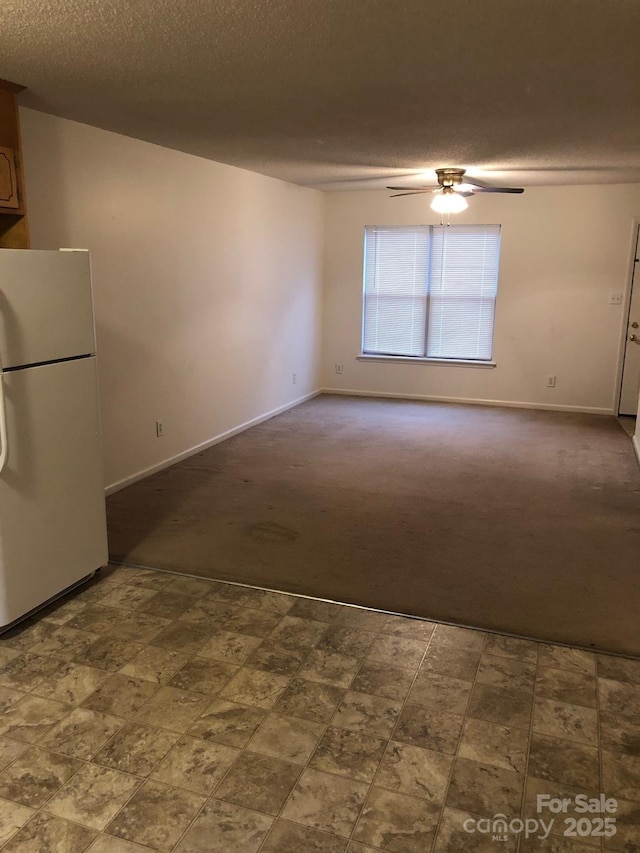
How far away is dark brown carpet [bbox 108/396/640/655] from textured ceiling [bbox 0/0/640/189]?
2284mm

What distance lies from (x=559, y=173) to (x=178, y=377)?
368 centimetres

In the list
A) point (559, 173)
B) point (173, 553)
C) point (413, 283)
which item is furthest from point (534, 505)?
point (413, 283)

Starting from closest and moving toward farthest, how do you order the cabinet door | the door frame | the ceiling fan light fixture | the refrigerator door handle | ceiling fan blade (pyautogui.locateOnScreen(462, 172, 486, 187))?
the refrigerator door handle
the cabinet door
the ceiling fan light fixture
ceiling fan blade (pyautogui.locateOnScreen(462, 172, 486, 187))
the door frame

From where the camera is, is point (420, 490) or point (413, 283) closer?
point (420, 490)

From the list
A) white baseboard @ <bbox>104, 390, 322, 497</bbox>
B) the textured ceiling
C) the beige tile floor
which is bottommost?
the beige tile floor

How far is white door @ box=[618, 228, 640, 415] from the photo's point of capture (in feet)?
22.4

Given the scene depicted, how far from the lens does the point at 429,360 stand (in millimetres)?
7742

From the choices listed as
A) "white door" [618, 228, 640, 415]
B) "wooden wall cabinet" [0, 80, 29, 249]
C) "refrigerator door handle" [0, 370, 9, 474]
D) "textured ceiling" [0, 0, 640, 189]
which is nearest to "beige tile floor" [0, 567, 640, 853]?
"refrigerator door handle" [0, 370, 9, 474]

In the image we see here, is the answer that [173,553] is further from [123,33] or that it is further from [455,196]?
[455,196]

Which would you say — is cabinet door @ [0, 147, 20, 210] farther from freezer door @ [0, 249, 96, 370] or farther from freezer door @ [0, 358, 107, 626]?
freezer door @ [0, 358, 107, 626]

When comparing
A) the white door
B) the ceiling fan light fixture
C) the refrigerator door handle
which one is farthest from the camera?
the white door

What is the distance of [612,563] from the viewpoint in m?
3.49

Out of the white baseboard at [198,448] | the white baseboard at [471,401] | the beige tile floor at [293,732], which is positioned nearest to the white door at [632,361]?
the white baseboard at [471,401]

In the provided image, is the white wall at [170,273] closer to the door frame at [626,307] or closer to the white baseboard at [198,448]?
the white baseboard at [198,448]
